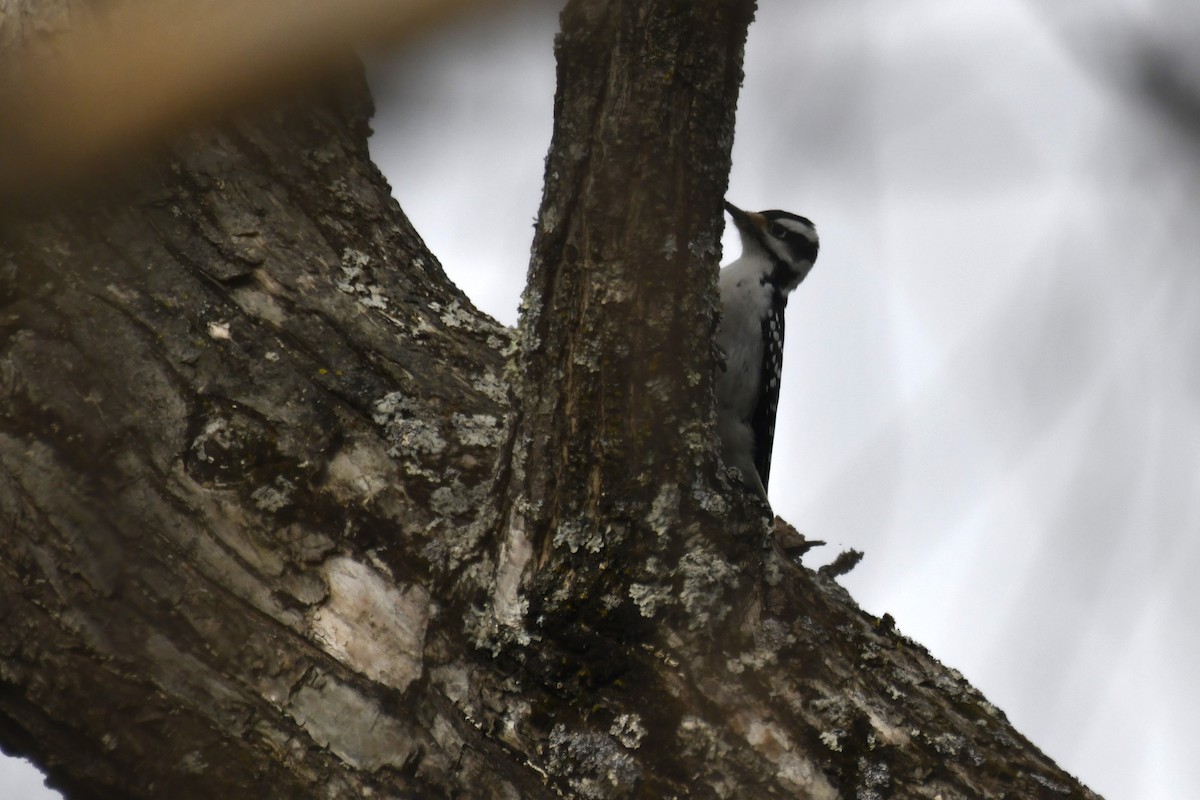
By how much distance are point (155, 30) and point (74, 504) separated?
4.05ft

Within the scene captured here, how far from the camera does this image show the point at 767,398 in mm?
5398

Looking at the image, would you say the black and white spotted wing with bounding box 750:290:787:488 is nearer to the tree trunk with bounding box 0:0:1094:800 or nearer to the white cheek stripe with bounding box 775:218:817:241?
the white cheek stripe with bounding box 775:218:817:241

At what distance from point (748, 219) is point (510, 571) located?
3.90 metres

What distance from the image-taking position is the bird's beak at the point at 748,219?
5855 millimetres

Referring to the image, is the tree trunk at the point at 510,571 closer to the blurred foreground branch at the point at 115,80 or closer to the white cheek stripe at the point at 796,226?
the blurred foreground branch at the point at 115,80

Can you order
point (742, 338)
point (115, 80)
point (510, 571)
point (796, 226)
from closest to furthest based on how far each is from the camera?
point (510, 571), point (115, 80), point (742, 338), point (796, 226)

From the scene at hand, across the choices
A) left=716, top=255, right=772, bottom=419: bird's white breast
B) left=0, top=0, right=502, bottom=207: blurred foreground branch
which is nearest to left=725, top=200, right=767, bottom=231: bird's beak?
left=716, top=255, right=772, bottom=419: bird's white breast

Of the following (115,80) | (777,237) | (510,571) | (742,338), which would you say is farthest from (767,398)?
(115,80)

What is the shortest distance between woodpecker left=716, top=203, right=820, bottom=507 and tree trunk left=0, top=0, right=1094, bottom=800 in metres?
2.65

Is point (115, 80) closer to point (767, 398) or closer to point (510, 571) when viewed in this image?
point (510, 571)

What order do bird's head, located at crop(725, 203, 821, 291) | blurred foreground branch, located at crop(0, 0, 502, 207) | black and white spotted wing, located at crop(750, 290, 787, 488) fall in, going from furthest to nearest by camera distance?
bird's head, located at crop(725, 203, 821, 291), black and white spotted wing, located at crop(750, 290, 787, 488), blurred foreground branch, located at crop(0, 0, 502, 207)

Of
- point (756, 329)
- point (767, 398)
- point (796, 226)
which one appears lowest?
point (767, 398)

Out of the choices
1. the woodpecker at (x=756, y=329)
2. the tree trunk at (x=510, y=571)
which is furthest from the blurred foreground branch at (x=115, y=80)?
the woodpecker at (x=756, y=329)

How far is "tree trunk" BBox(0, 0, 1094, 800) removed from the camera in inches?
87.7
